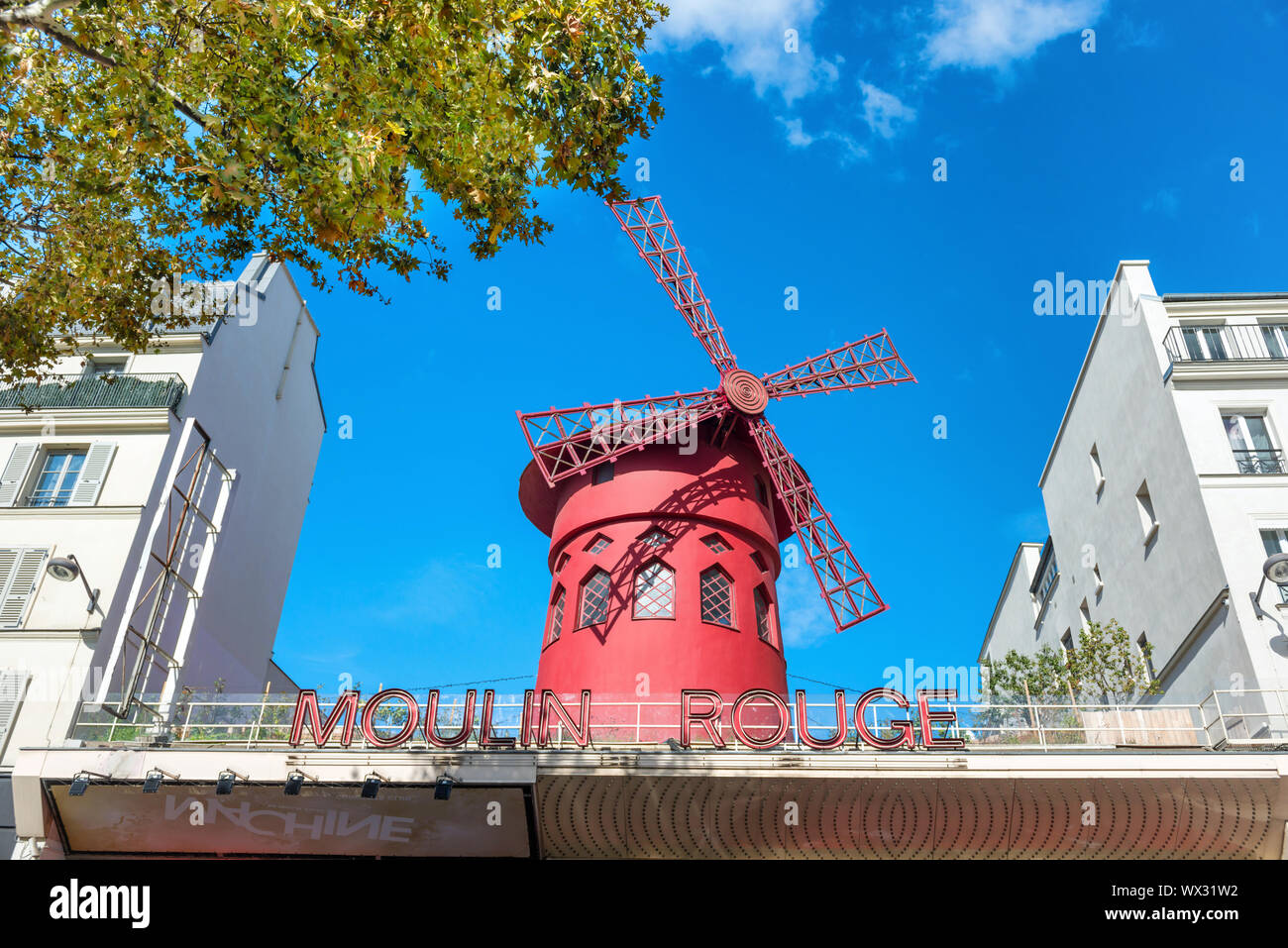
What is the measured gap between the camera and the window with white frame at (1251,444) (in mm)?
14703

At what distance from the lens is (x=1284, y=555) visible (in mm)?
12305

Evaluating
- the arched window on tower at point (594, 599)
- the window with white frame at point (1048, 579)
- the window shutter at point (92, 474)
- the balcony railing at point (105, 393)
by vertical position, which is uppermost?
the window with white frame at point (1048, 579)

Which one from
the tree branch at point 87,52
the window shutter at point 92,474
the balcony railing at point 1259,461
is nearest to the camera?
the tree branch at point 87,52

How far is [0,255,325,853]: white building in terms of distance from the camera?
43.8 ft

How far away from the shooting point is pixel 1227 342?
16.2m

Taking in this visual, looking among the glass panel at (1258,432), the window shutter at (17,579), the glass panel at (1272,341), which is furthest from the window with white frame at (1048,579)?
the window shutter at (17,579)

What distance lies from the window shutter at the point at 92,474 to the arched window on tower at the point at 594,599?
7431 millimetres

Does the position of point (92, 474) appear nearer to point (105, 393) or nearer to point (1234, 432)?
point (105, 393)

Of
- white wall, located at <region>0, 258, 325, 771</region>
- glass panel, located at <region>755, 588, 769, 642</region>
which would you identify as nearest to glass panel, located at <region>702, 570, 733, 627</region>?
glass panel, located at <region>755, 588, 769, 642</region>

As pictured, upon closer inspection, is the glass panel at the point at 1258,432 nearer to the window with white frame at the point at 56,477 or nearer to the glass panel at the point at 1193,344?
the glass panel at the point at 1193,344

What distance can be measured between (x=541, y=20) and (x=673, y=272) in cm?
1075

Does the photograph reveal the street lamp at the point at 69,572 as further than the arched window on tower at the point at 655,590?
No

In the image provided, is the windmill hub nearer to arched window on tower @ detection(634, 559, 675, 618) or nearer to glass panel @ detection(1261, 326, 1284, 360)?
arched window on tower @ detection(634, 559, 675, 618)

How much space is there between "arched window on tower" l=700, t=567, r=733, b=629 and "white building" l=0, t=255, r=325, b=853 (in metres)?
7.70
